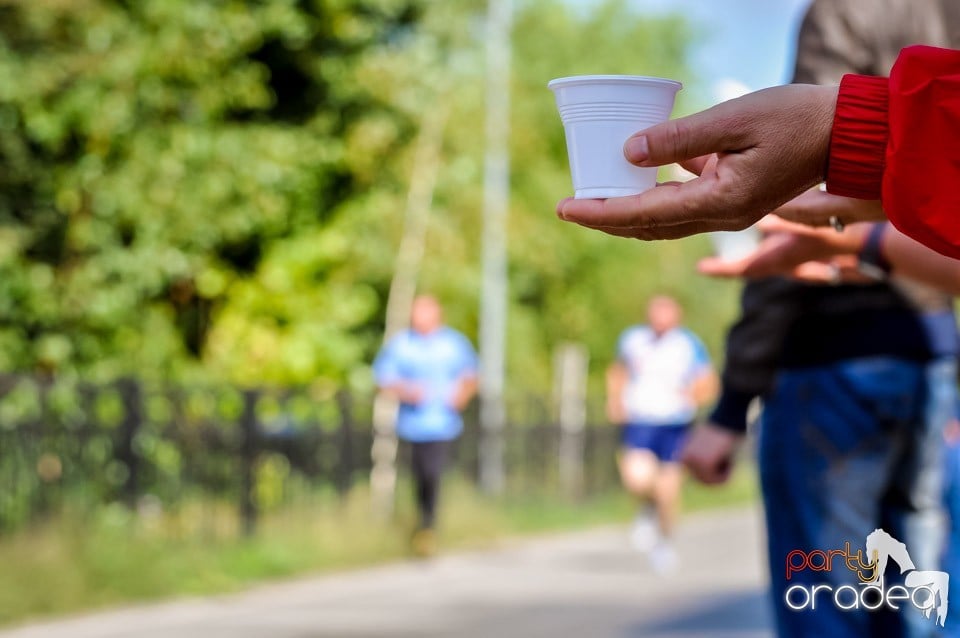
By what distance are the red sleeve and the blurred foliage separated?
40.6 feet

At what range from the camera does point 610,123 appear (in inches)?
83.4

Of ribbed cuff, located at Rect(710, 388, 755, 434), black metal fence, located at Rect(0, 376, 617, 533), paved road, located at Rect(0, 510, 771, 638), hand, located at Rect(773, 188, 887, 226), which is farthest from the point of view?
black metal fence, located at Rect(0, 376, 617, 533)

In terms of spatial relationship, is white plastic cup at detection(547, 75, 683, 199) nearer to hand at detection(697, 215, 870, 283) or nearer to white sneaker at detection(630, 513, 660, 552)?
hand at detection(697, 215, 870, 283)

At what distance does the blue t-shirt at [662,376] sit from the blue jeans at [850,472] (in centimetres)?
1060

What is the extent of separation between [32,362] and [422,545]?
3.93 meters

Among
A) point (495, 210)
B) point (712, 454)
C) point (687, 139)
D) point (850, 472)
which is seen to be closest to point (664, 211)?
point (687, 139)

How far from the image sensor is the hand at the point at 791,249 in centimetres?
292

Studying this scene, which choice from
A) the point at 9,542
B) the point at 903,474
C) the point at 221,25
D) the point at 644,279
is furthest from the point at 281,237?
the point at 644,279

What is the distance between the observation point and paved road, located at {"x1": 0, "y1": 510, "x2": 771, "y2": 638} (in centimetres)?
898

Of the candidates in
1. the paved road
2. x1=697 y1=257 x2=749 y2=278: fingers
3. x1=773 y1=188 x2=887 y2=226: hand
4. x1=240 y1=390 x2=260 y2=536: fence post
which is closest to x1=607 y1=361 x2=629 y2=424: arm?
the paved road

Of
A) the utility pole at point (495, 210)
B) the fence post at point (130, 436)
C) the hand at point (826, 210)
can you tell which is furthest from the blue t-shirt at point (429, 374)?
the hand at point (826, 210)

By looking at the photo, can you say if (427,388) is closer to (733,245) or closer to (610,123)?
(733,245)

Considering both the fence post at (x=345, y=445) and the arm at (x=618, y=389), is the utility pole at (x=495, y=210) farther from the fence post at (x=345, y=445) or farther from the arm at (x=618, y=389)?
the arm at (x=618, y=389)

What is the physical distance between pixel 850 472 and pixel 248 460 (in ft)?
33.0
